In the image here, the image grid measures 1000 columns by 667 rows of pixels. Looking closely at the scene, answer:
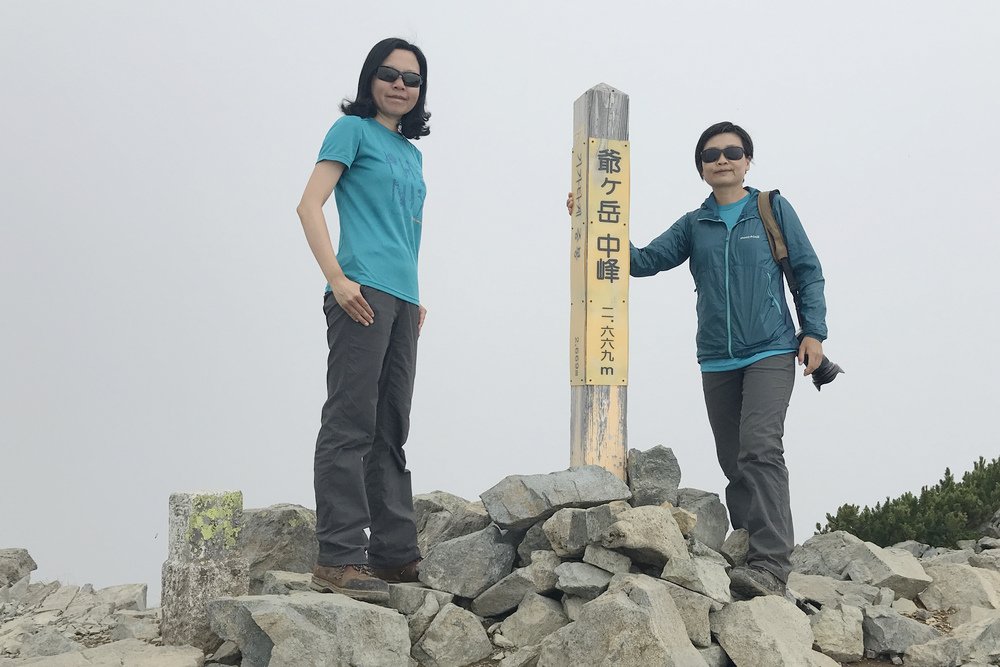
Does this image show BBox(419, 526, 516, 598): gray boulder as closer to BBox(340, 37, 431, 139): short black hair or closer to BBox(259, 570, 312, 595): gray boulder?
BBox(259, 570, 312, 595): gray boulder

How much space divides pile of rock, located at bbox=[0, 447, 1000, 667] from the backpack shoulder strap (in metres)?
1.90

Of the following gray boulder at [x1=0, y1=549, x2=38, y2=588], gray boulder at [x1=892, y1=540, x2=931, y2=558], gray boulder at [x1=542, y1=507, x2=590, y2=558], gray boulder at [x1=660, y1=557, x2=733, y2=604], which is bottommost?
gray boulder at [x1=0, y1=549, x2=38, y2=588]

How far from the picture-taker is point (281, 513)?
22.5 ft

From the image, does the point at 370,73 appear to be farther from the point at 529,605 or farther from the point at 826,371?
the point at 826,371

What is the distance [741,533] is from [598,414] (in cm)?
142

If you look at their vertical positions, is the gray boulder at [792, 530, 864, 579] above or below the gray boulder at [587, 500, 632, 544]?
below

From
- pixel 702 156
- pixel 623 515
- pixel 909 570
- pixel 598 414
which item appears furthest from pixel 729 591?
pixel 702 156

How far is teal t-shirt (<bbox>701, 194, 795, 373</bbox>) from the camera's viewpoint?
6.50 meters

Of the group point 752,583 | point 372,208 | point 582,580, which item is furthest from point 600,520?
point 372,208

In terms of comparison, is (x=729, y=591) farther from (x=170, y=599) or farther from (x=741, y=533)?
(x=170, y=599)

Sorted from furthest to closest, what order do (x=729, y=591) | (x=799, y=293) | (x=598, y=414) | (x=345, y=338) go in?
1. (x=598, y=414)
2. (x=799, y=293)
3. (x=729, y=591)
4. (x=345, y=338)

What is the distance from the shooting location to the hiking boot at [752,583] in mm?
5932

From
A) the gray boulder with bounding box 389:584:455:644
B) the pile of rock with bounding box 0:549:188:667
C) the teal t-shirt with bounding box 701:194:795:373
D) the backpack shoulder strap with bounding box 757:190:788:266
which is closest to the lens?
the pile of rock with bounding box 0:549:188:667

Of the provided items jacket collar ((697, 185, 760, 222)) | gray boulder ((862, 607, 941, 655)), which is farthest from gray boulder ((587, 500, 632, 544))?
jacket collar ((697, 185, 760, 222))
